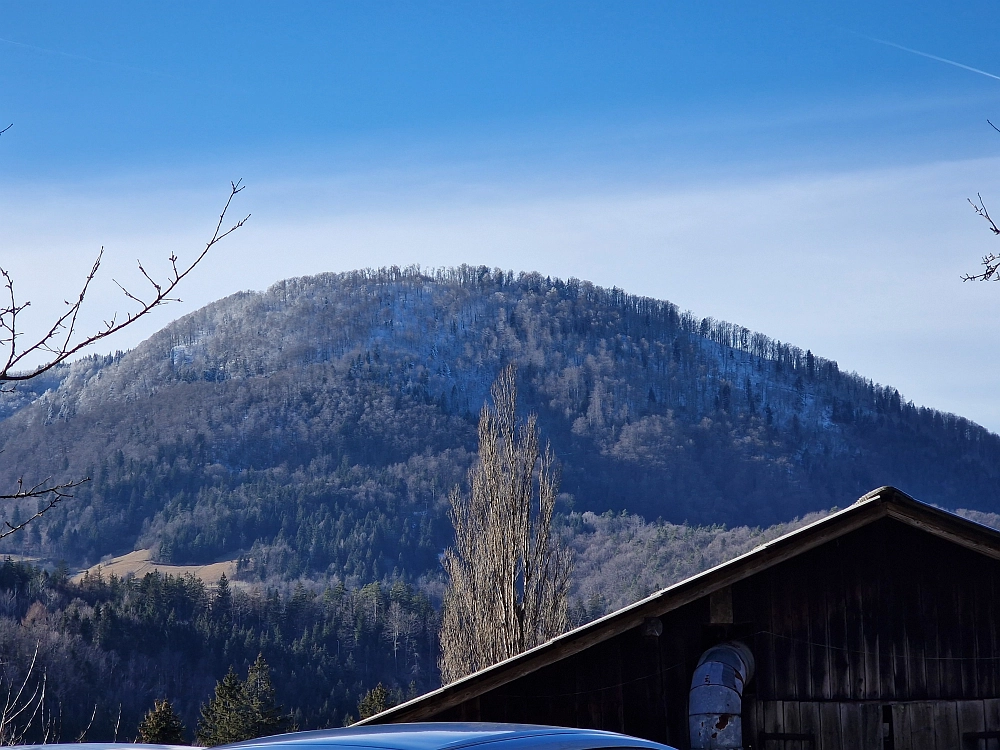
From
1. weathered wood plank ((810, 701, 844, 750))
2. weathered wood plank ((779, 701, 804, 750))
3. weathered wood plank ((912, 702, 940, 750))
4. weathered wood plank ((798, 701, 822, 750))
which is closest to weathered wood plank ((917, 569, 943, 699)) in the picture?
weathered wood plank ((912, 702, 940, 750))

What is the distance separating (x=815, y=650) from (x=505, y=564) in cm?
1750

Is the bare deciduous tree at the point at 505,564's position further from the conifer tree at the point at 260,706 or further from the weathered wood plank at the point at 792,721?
the conifer tree at the point at 260,706

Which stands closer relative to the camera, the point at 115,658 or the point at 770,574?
the point at 770,574

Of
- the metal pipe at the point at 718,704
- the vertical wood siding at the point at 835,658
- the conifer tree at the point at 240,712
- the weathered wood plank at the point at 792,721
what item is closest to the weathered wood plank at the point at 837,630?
the vertical wood siding at the point at 835,658

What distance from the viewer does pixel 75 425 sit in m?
178

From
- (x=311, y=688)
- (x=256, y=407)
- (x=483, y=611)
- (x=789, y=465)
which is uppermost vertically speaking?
(x=256, y=407)

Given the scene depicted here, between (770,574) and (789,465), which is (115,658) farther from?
(789,465)

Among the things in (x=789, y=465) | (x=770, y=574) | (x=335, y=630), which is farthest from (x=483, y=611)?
(x=789, y=465)

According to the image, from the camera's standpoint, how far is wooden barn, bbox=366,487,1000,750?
26.8ft

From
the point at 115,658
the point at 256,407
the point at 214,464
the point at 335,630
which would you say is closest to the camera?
the point at 115,658

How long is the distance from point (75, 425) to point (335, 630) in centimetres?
10145

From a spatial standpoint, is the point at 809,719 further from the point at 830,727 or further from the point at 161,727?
the point at 161,727

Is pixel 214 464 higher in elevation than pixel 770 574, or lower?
higher

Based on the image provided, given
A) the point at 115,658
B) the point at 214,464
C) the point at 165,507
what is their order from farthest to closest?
the point at 214,464, the point at 165,507, the point at 115,658
